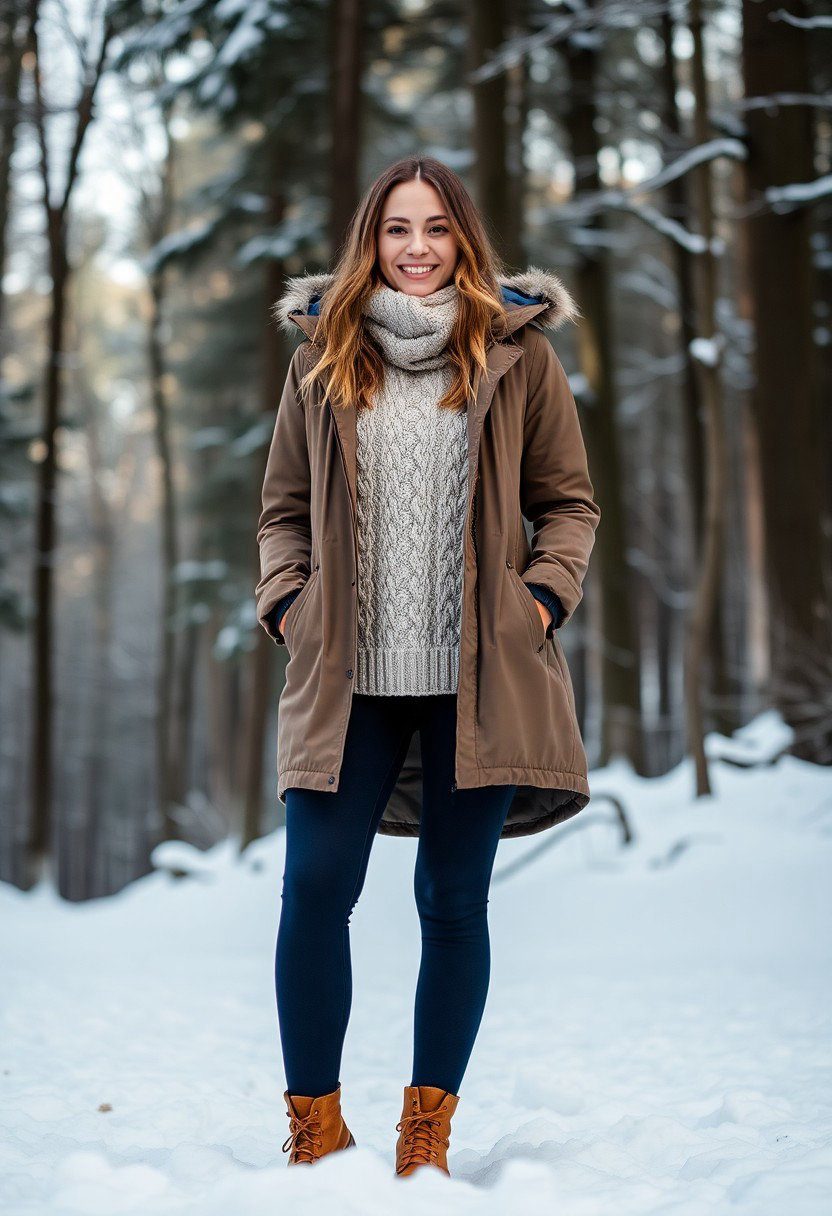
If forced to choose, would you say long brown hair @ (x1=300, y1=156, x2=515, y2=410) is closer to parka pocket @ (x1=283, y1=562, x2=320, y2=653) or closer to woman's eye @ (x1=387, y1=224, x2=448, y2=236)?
woman's eye @ (x1=387, y1=224, x2=448, y2=236)

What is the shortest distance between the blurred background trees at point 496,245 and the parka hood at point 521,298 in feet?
1.78

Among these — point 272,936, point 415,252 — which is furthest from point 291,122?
point 415,252

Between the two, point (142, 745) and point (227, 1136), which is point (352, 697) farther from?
point (142, 745)

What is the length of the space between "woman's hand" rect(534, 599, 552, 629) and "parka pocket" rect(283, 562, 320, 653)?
52 centimetres

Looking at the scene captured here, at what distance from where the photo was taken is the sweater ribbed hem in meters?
2.87

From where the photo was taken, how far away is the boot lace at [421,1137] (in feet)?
8.98

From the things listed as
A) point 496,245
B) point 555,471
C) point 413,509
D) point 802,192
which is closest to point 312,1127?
point 413,509

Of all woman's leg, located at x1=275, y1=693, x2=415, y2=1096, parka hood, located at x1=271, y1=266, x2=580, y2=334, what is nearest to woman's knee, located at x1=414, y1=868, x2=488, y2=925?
woman's leg, located at x1=275, y1=693, x2=415, y2=1096

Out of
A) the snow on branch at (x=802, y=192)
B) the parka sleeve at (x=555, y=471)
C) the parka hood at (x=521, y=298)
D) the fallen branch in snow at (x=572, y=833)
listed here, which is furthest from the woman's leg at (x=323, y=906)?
the snow on branch at (x=802, y=192)

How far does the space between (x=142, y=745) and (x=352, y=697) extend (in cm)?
2984

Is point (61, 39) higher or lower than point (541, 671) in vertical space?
higher

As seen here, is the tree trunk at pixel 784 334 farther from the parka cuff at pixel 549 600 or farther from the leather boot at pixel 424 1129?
the leather boot at pixel 424 1129

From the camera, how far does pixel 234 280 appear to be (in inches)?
607

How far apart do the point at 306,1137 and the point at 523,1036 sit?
2.40m
